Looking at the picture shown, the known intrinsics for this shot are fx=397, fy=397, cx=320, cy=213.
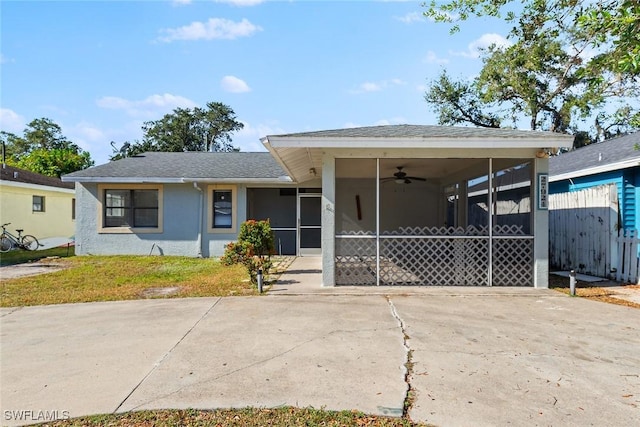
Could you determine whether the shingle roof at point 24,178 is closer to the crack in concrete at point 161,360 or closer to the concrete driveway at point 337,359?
the concrete driveway at point 337,359

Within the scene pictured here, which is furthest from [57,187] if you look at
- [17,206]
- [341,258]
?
[341,258]

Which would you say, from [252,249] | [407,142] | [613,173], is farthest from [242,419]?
[613,173]

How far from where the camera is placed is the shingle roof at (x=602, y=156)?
31.4ft

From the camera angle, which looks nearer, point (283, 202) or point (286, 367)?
point (286, 367)

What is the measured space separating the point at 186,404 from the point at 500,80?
82.9 ft

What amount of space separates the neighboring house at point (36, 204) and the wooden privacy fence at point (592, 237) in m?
19.9

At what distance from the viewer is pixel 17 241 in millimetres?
16453

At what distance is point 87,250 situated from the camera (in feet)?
45.5

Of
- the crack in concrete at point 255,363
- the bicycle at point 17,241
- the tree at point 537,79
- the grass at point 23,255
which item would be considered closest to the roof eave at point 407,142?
the tree at point 537,79

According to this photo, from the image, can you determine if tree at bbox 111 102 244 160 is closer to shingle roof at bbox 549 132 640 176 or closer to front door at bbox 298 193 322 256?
front door at bbox 298 193 322 256

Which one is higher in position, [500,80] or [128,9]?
[500,80]

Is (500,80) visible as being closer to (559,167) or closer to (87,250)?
(559,167)

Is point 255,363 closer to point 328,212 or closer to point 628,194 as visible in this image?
point 328,212

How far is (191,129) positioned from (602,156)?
3803 centimetres
